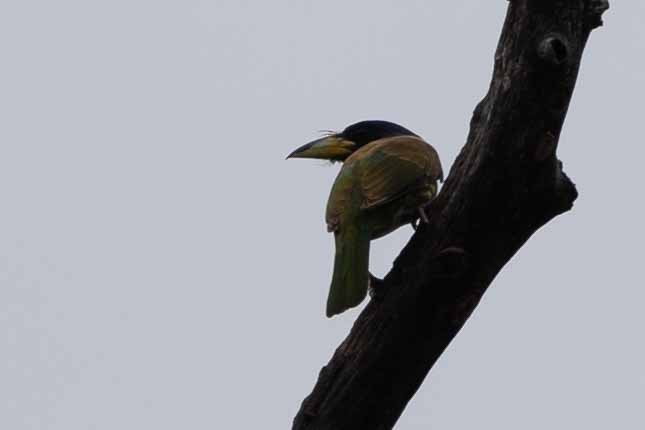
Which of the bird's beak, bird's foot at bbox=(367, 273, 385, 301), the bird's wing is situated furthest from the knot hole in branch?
the bird's beak

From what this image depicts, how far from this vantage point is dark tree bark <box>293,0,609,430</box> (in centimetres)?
361

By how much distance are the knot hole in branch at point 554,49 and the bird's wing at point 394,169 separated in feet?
4.95

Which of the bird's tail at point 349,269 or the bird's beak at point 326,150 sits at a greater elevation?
the bird's beak at point 326,150

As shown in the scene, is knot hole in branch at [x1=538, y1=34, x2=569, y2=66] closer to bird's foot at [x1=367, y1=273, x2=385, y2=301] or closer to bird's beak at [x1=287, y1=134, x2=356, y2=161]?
bird's foot at [x1=367, y1=273, x2=385, y2=301]

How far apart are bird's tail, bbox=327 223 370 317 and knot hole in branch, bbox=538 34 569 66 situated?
4.28 ft

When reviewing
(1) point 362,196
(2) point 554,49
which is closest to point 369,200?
(1) point 362,196

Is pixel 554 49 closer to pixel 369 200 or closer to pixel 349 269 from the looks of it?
pixel 349 269

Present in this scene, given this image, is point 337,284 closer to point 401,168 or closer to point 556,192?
point 401,168

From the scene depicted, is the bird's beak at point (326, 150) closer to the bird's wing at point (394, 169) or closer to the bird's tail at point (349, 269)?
the bird's wing at point (394, 169)

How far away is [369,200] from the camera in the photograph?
4.94 metres

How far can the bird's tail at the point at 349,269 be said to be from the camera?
4.51 meters

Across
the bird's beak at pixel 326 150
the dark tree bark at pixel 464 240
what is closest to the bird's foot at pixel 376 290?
the dark tree bark at pixel 464 240

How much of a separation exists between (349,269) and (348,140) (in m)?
1.68

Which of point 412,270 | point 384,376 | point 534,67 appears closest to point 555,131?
point 534,67
